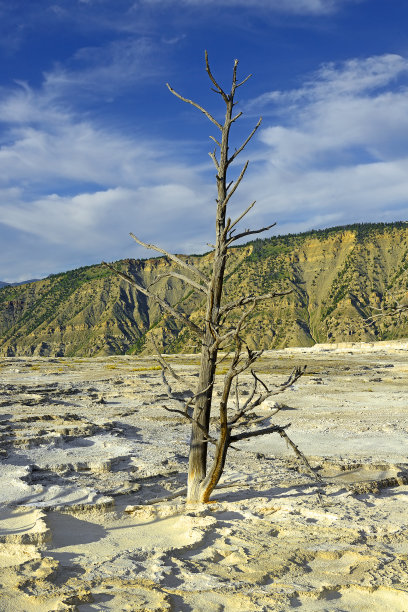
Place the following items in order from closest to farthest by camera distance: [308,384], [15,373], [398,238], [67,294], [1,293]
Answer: [308,384], [15,373], [398,238], [67,294], [1,293]

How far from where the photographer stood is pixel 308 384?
92.5 ft

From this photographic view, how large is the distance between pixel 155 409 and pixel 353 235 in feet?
436

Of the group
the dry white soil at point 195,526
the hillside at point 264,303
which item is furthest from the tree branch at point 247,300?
the hillside at point 264,303

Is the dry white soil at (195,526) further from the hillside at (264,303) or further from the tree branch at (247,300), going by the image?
the hillside at (264,303)

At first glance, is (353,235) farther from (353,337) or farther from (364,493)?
(364,493)

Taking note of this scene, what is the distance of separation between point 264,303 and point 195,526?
417ft

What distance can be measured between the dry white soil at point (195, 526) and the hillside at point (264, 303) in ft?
329

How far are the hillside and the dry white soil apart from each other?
100 m

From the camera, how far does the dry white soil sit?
4.52 m

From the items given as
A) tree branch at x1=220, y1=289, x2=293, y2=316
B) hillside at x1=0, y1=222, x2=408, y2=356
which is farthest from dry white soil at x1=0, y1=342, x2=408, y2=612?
hillside at x1=0, y1=222, x2=408, y2=356

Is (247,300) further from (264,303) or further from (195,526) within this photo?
(264,303)

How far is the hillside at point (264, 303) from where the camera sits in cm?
12144

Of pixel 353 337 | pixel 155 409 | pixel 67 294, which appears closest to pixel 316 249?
pixel 353 337

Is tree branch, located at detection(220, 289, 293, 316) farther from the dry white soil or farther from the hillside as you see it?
the hillside
